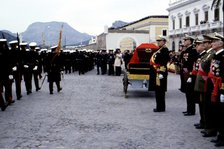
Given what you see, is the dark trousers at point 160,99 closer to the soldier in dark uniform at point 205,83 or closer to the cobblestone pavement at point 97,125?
the cobblestone pavement at point 97,125

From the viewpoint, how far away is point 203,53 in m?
8.72

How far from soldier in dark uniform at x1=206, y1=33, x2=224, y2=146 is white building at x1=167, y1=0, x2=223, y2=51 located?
4385cm

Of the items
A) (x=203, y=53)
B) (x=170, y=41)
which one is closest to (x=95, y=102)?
(x=203, y=53)

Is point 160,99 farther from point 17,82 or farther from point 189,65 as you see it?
point 17,82

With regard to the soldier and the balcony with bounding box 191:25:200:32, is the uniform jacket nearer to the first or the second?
the soldier

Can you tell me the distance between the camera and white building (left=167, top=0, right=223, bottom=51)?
52.5 meters

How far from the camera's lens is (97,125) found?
354 inches

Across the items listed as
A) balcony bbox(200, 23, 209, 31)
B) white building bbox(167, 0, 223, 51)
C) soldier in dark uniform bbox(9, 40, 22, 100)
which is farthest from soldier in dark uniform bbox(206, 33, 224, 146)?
balcony bbox(200, 23, 209, 31)

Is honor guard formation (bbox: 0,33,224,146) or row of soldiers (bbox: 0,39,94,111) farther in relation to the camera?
row of soldiers (bbox: 0,39,94,111)

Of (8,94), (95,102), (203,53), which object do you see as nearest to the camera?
(203,53)

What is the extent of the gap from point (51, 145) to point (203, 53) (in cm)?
382

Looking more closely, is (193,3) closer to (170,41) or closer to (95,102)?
(170,41)

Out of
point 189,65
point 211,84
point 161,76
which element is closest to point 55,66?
point 161,76

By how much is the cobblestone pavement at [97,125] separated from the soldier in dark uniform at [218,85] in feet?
1.18
